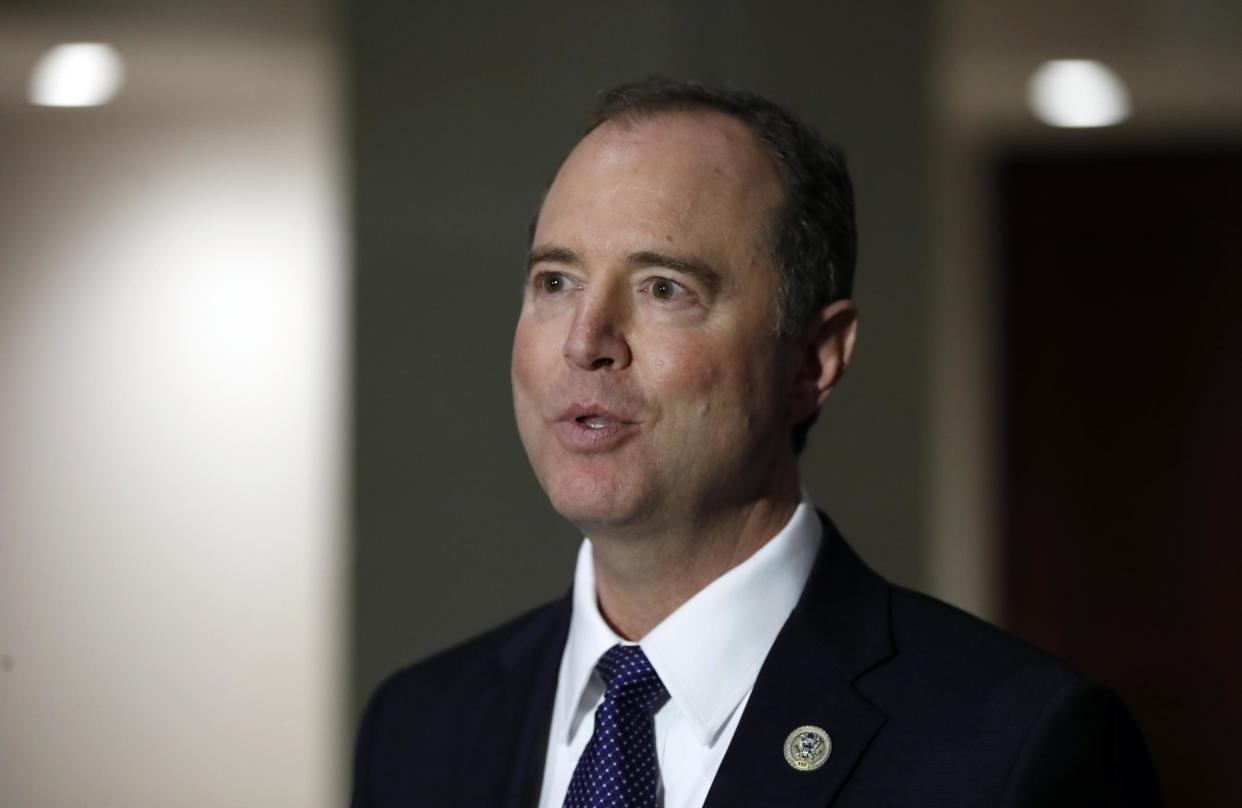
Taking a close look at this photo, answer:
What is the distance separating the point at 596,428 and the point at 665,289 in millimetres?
156

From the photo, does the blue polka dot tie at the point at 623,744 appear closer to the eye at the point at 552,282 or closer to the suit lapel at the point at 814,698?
the suit lapel at the point at 814,698

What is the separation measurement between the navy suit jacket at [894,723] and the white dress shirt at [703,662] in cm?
3

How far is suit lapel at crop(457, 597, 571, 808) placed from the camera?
163 centimetres

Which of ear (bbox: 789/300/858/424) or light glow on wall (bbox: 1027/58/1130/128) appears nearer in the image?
ear (bbox: 789/300/858/424)

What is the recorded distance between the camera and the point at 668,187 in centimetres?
155

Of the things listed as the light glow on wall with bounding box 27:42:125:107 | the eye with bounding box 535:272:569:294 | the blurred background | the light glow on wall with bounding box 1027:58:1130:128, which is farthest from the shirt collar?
the light glow on wall with bounding box 1027:58:1130:128

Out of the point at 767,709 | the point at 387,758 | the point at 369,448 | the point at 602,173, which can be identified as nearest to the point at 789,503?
the point at 767,709

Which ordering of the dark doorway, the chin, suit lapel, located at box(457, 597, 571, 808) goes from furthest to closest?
the dark doorway, suit lapel, located at box(457, 597, 571, 808), the chin

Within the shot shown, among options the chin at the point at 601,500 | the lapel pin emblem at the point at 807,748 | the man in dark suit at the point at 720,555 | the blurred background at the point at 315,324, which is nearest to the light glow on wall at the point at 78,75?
the blurred background at the point at 315,324

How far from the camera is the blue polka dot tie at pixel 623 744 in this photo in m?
1.50

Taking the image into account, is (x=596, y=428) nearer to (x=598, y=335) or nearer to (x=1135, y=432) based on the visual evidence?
(x=598, y=335)

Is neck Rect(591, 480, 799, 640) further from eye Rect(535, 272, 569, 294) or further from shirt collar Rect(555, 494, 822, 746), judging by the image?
eye Rect(535, 272, 569, 294)

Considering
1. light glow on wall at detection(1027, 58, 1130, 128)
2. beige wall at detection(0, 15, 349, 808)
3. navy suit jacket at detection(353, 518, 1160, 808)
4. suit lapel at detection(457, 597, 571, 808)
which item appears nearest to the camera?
navy suit jacket at detection(353, 518, 1160, 808)

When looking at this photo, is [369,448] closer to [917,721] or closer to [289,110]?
[289,110]
